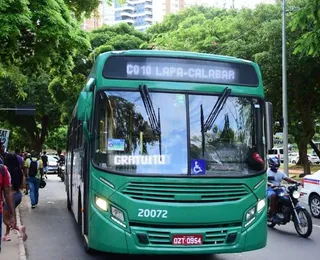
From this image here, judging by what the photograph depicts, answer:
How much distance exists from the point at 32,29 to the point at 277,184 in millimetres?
6629

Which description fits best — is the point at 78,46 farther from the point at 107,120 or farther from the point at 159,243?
the point at 159,243

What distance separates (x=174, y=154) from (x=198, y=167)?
0.35 m

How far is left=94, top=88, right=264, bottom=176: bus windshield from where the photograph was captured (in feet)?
20.2

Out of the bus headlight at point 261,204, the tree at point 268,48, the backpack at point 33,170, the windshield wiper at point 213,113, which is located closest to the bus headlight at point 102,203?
the windshield wiper at point 213,113

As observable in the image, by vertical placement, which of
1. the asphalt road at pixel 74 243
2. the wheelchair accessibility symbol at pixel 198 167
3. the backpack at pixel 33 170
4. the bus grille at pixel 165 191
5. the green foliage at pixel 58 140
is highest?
the wheelchair accessibility symbol at pixel 198 167

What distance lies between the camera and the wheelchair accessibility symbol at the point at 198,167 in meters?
6.14

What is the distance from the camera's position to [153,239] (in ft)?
19.7

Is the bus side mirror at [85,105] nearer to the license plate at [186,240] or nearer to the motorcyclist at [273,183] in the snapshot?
the license plate at [186,240]

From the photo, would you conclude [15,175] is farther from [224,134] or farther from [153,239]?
[224,134]

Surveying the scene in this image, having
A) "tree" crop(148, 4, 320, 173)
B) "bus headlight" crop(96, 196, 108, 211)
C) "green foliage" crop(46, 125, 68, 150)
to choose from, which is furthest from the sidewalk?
"green foliage" crop(46, 125, 68, 150)

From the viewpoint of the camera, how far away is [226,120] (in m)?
6.50

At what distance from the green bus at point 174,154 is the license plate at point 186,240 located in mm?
12

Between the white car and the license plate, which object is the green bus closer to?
the license plate

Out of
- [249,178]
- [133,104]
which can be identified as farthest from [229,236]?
[133,104]
